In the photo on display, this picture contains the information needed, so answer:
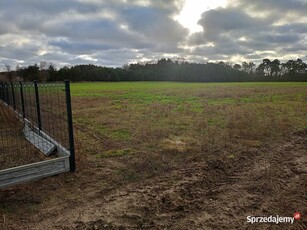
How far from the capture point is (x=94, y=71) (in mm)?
73188

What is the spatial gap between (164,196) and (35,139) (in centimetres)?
445

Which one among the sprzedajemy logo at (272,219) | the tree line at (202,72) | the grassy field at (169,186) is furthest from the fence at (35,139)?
the tree line at (202,72)

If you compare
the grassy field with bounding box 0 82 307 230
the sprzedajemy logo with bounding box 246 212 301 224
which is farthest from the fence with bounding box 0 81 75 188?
the sprzedajemy logo with bounding box 246 212 301 224

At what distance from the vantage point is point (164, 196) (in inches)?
142

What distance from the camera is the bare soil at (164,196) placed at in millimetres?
3012

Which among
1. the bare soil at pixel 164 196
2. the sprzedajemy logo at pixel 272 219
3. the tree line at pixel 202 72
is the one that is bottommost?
the sprzedajemy logo at pixel 272 219

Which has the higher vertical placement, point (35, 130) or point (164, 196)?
point (35, 130)

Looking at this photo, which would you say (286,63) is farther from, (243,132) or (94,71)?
(243,132)

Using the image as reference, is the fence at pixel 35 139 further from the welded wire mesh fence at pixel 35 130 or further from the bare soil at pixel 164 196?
the bare soil at pixel 164 196

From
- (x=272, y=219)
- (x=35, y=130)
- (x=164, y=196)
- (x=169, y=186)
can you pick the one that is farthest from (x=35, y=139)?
(x=272, y=219)

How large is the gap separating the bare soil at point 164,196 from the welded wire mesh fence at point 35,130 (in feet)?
3.57

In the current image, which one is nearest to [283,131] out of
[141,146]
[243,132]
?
[243,132]

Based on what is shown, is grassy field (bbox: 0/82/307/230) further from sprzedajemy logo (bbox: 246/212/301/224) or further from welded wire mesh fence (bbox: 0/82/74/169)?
welded wire mesh fence (bbox: 0/82/74/169)

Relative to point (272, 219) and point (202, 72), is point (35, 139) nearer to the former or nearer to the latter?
point (272, 219)
